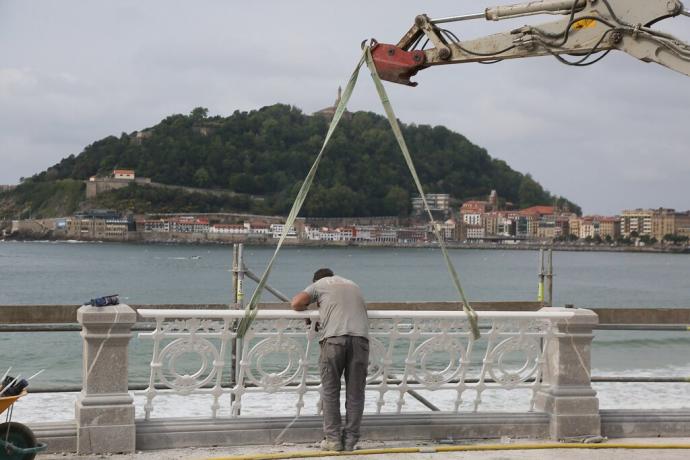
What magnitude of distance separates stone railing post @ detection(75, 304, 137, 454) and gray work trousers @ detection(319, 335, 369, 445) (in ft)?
5.16

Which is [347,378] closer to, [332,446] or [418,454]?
[332,446]

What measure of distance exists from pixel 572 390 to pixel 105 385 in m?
4.07

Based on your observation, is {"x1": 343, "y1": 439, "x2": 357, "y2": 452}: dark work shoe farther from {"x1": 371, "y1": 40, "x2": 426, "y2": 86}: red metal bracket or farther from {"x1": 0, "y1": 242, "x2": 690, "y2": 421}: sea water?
{"x1": 0, "y1": 242, "x2": 690, "y2": 421}: sea water

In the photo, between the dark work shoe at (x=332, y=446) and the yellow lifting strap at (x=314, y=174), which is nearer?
the dark work shoe at (x=332, y=446)

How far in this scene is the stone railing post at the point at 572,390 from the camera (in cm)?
839

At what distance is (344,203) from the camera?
19475 centimetres

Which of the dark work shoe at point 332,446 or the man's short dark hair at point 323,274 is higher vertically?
the man's short dark hair at point 323,274

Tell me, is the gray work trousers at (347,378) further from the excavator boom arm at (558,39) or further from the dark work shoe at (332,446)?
the excavator boom arm at (558,39)

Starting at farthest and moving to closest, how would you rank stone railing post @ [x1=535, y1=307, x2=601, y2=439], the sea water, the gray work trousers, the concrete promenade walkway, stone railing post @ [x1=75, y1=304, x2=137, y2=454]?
the sea water
stone railing post @ [x1=535, y1=307, x2=601, y2=439]
the gray work trousers
the concrete promenade walkway
stone railing post @ [x1=75, y1=304, x2=137, y2=454]

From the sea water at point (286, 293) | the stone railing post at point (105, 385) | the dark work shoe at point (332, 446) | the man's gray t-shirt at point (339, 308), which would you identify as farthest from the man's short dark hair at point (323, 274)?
the sea water at point (286, 293)

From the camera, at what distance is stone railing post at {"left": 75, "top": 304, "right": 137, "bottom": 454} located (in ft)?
24.5

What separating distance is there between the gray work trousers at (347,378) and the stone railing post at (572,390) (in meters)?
1.85

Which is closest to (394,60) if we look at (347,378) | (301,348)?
(301,348)

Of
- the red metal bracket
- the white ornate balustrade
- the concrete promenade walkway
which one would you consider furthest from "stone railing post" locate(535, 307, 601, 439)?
the red metal bracket
